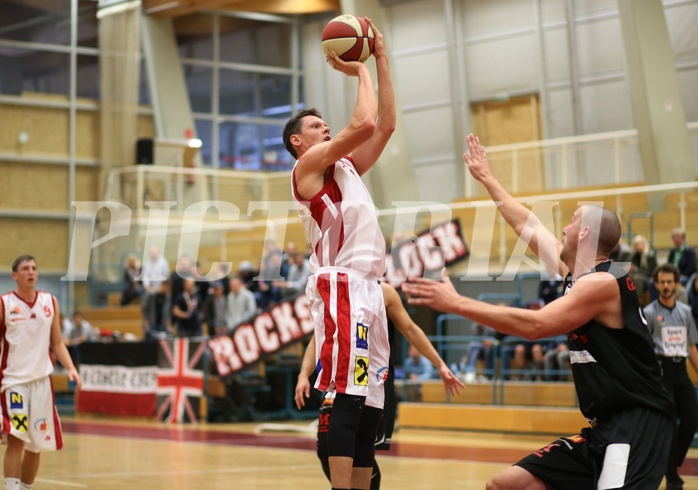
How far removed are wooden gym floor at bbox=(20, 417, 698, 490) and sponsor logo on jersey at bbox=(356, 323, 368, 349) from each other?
3.93 metres

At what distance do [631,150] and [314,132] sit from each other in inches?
633

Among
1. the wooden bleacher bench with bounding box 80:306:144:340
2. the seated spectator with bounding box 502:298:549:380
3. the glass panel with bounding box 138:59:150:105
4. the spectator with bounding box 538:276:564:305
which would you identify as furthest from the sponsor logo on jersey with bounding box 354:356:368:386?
the glass panel with bounding box 138:59:150:105

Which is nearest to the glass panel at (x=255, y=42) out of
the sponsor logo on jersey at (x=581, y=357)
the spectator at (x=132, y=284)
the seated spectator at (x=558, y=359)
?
the spectator at (x=132, y=284)

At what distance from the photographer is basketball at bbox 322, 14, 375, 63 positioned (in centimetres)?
519

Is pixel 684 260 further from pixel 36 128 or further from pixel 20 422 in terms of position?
pixel 36 128

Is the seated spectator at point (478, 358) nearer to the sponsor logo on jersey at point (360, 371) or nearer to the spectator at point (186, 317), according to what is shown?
the spectator at point (186, 317)

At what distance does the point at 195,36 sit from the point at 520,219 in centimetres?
2366

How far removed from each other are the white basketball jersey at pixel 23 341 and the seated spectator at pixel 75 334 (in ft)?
38.8

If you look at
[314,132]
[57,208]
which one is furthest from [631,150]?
[314,132]

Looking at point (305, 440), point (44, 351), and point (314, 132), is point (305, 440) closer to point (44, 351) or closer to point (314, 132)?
point (44, 351)

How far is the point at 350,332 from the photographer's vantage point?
508 centimetres

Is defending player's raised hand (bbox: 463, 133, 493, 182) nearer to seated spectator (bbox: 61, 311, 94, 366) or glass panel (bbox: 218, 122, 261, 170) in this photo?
seated spectator (bbox: 61, 311, 94, 366)

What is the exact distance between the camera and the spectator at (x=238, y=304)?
17.4 metres

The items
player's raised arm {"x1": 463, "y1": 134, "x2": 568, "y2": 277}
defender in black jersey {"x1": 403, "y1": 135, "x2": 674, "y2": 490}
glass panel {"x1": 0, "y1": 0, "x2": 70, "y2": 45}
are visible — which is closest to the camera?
defender in black jersey {"x1": 403, "y1": 135, "x2": 674, "y2": 490}
